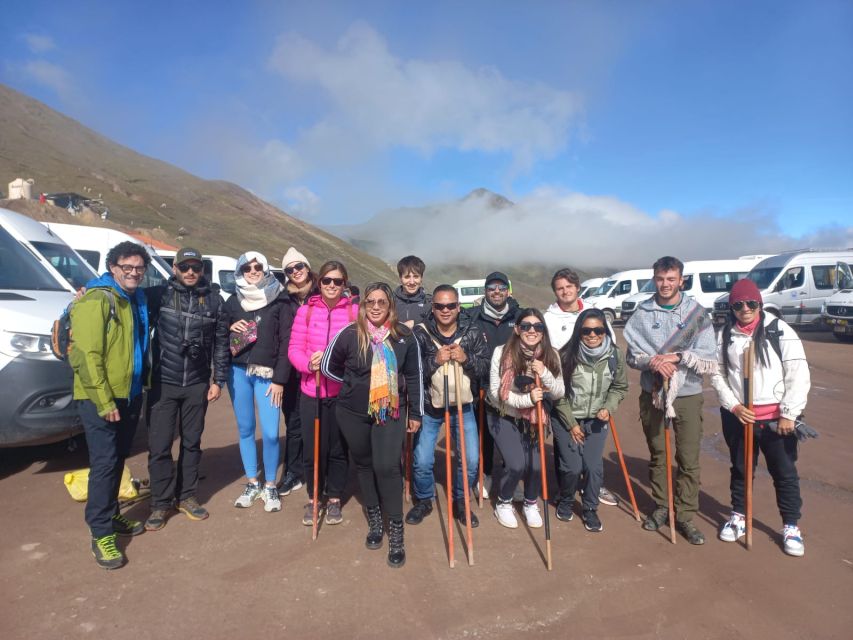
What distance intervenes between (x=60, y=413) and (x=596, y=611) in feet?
15.5

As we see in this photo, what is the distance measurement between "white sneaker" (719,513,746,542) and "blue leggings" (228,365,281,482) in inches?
146

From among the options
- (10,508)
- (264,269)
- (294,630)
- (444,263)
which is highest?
(444,263)

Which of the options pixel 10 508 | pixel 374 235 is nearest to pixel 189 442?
pixel 10 508

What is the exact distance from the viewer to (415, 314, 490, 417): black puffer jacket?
13.6 ft

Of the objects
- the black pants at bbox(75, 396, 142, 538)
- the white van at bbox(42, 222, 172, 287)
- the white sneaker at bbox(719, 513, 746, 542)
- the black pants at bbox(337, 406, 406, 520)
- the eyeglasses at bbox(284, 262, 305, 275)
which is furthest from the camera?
the white van at bbox(42, 222, 172, 287)

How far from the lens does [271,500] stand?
14.5ft

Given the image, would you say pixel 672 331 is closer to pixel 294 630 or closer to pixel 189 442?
pixel 294 630

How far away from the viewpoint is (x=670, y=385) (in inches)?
153

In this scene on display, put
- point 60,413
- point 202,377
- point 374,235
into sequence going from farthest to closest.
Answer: point 374,235, point 60,413, point 202,377

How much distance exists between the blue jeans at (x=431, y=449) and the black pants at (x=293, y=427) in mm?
1181

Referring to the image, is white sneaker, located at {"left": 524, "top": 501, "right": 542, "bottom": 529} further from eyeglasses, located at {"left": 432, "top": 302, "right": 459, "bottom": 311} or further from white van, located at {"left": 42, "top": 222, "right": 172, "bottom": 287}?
white van, located at {"left": 42, "top": 222, "right": 172, "bottom": 287}

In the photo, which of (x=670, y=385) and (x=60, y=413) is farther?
(x=60, y=413)

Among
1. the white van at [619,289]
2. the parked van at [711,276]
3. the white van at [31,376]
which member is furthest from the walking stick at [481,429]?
the white van at [619,289]

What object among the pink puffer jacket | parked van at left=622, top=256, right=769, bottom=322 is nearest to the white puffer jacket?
the pink puffer jacket
